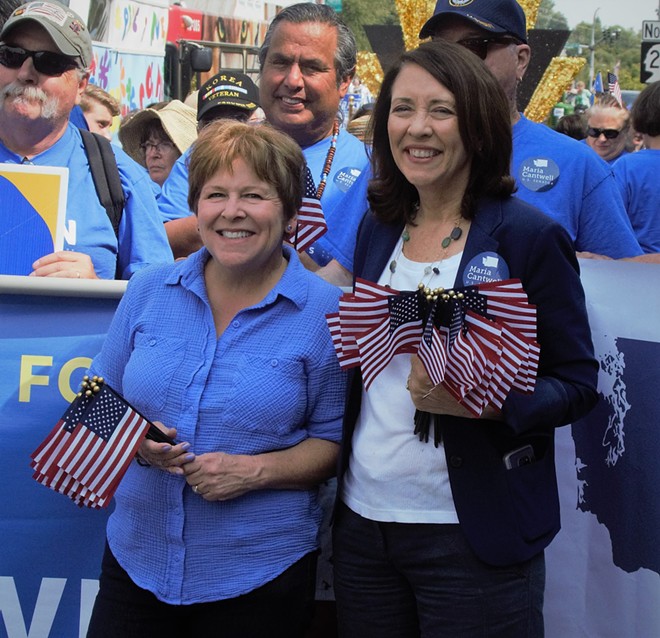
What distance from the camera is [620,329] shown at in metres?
2.96

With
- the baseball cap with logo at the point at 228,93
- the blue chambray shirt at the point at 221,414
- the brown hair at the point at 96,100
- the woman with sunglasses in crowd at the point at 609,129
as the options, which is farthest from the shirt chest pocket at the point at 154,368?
the woman with sunglasses in crowd at the point at 609,129

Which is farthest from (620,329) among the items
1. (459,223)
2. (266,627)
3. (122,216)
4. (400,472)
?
(122,216)

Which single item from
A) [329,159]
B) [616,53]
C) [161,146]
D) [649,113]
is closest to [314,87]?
[329,159]

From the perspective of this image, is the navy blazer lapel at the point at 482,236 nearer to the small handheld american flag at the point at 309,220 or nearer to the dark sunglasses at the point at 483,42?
the small handheld american flag at the point at 309,220

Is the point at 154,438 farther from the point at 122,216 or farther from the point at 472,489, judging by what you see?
the point at 122,216

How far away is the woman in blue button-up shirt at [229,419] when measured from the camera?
2.65m

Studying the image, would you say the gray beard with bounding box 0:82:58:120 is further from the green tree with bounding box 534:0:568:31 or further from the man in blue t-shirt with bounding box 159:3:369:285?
the green tree with bounding box 534:0:568:31

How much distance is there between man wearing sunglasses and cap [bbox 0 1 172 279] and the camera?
3738 mm

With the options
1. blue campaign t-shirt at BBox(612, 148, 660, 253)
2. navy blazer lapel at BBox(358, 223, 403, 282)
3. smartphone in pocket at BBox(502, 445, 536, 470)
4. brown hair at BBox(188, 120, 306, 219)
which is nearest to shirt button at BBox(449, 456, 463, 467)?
smartphone in pocket at BBox(502, 445, 536, 470)

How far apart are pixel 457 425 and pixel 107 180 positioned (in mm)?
1948

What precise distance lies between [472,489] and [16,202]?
1900mm

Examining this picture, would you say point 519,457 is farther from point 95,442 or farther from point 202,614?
point 95,442

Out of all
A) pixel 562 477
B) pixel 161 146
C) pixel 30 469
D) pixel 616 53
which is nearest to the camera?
pixel 562 477

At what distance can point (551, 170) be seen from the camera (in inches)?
138
